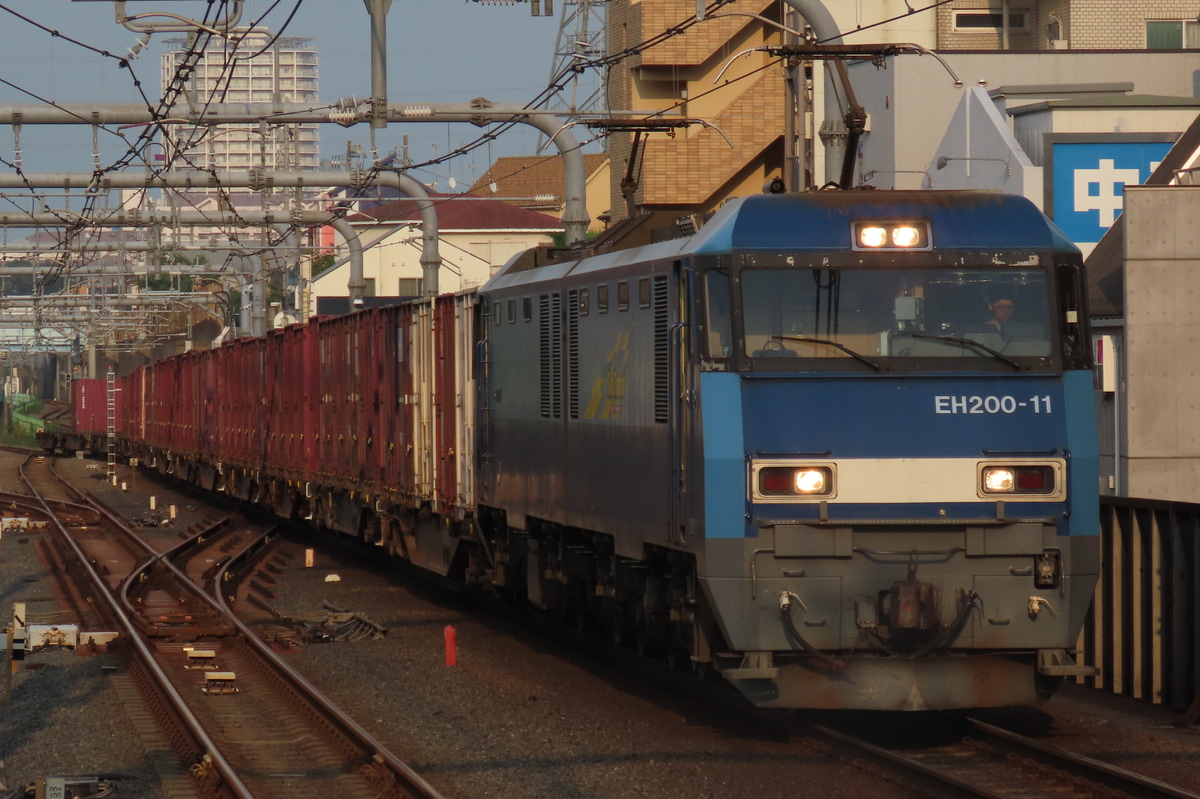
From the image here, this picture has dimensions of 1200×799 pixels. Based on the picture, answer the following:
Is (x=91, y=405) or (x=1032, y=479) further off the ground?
(x=91, y=405)

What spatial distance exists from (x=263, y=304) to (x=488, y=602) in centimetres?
1969

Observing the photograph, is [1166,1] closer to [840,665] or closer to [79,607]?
[79,607]

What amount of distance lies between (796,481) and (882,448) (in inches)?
21.3

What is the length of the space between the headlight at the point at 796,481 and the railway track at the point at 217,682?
2.57m

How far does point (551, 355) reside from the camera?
13.0 metres

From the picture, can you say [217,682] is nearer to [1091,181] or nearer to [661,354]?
[661,354]

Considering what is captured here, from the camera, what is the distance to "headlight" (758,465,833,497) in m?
9.45

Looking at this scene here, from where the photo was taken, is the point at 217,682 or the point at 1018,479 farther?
the point at 217,682

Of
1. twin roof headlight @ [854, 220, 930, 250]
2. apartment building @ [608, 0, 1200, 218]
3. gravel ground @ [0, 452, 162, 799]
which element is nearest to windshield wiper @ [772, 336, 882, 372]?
twin roof headlight @ [854, 220, 930, 250]

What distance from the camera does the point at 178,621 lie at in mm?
17203

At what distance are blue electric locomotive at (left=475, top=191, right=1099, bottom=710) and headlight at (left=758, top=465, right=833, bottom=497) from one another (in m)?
0.01

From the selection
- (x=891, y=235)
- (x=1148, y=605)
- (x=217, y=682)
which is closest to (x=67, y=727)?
(x=217, y=682)

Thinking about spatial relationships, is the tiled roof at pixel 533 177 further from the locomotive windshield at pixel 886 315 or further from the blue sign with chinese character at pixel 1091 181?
the locomotive windshield at pixel 886 315

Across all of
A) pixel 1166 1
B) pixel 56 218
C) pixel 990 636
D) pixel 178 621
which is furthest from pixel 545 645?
pixel 1166 1
